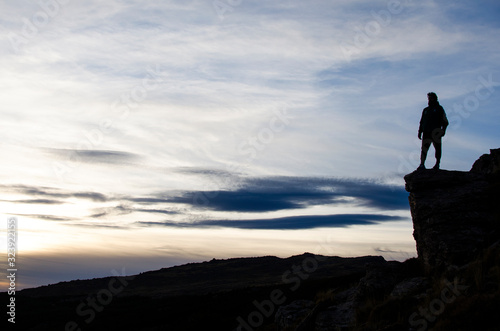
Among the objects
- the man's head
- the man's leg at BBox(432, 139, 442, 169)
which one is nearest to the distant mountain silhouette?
the man's leg at BBox(432, 139, 442, 169)

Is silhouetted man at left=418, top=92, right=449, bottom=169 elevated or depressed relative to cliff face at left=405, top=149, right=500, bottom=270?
elevated

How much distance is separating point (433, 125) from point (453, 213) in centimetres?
379

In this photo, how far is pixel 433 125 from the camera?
1645 centimetres

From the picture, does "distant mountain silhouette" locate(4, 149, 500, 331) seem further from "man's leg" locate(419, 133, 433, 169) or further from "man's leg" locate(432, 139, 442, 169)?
"man's leg" locate(419, 133, 433, 169)

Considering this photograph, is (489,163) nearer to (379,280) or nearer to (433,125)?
(433,125)

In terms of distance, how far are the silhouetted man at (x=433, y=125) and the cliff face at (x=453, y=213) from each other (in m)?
1.00

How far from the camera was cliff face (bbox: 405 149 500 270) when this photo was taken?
13.7 metres

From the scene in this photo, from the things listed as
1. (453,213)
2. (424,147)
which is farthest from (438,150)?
(453,213)

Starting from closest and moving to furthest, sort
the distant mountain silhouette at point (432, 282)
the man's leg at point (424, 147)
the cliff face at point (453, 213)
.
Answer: the distant mountain silhouette at point (432, 282) → the cliff face at point (453, 213) → the man's leg at point (424, 147)

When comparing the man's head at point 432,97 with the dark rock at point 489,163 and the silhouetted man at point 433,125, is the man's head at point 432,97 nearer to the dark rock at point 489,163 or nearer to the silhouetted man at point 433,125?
the silhouetted man at point 433,125

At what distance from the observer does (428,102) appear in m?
16.8

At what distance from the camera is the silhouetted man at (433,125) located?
16.4 meters

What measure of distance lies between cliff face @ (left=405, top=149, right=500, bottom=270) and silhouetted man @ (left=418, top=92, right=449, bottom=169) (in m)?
1.00

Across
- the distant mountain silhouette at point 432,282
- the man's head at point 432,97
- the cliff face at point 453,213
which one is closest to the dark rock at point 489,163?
the distant mountain silhouette at point 432,282
